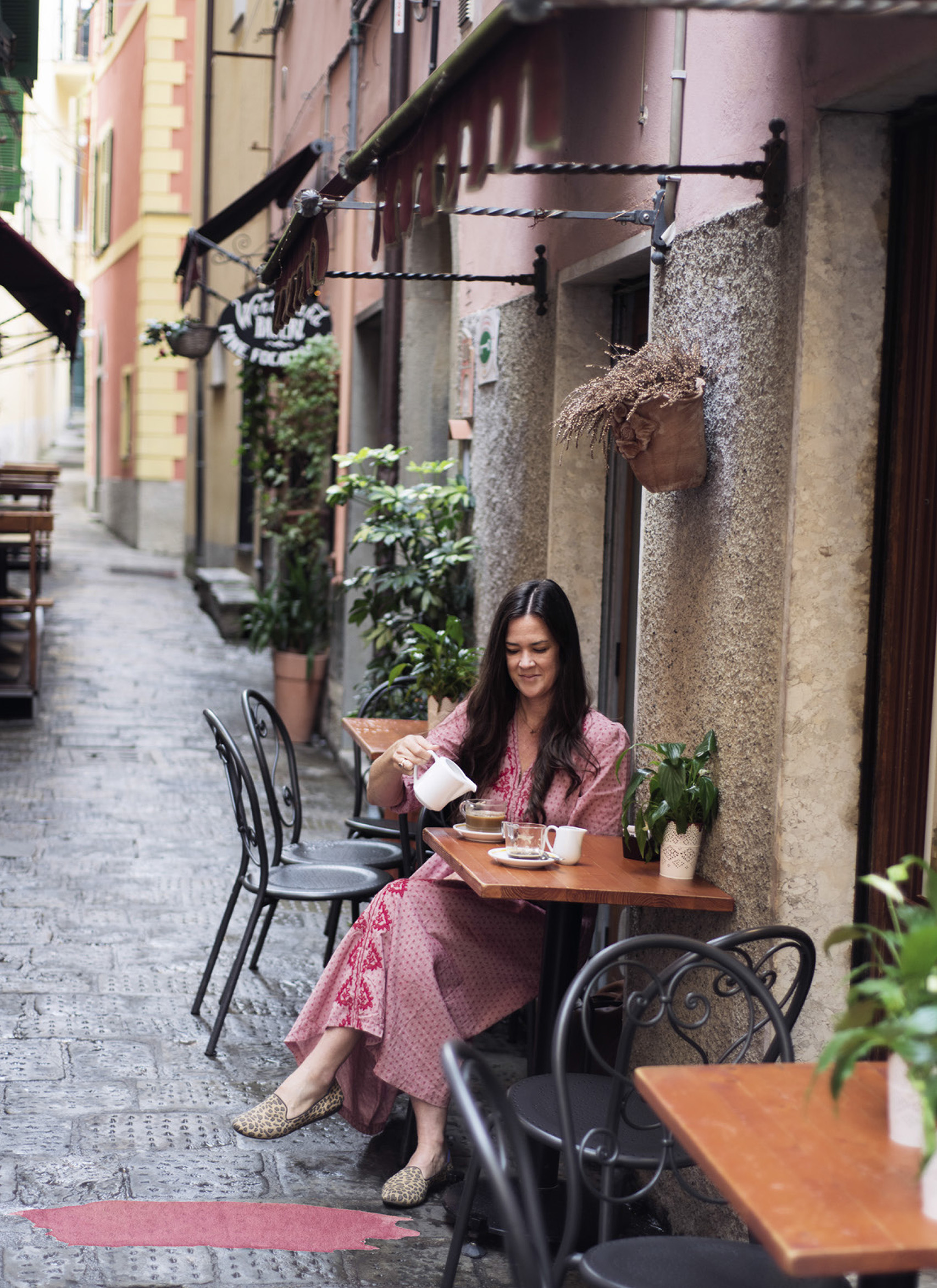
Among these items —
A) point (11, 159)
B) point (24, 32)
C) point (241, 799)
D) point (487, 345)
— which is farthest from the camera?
point (11, 159)

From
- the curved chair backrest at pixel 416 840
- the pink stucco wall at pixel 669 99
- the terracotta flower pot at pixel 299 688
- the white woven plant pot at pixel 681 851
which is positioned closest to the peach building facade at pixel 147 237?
the terracotta flower pot at pixel 299 688

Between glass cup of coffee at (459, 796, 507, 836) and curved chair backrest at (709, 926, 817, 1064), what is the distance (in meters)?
0.71

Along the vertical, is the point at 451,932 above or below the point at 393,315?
below

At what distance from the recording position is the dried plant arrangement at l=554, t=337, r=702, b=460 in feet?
11.0

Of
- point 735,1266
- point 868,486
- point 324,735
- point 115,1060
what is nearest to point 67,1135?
point 115,1060

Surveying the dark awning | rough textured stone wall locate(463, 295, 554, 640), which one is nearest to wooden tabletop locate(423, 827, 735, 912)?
the dark awning

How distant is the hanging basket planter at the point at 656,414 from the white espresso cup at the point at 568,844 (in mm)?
819

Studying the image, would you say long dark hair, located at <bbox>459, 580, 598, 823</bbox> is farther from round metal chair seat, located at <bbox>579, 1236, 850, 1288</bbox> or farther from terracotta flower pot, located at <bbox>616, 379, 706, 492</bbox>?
round metal chair seat, located at <bbox>579, 1236, 850, 1288</bbox>

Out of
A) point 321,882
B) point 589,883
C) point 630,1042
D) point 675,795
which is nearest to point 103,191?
point 321,882

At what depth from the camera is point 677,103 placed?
146 inches

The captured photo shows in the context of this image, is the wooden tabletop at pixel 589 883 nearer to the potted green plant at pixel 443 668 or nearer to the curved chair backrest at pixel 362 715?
the potted green plant at pixel 443 668

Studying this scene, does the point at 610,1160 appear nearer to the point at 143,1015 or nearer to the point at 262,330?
the point at 143,1015

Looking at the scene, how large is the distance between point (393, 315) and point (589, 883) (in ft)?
17.1

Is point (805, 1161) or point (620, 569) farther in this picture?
point (620, 569)
